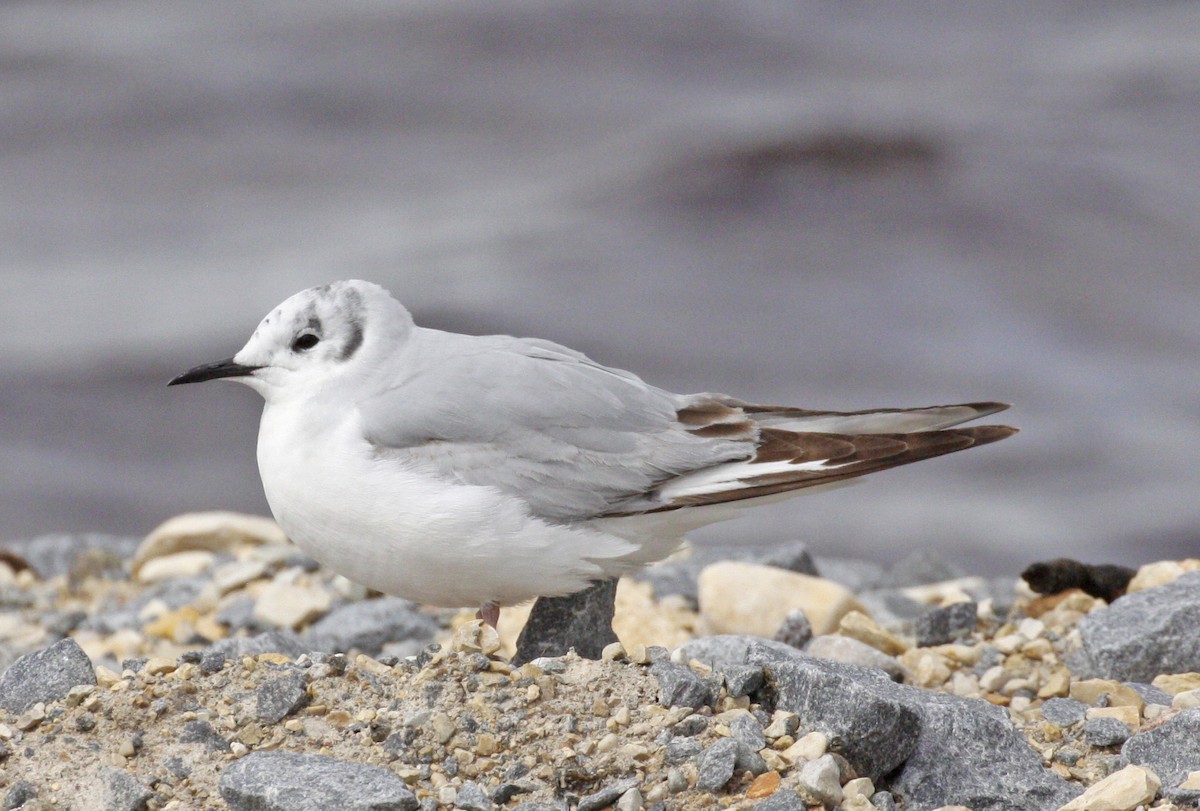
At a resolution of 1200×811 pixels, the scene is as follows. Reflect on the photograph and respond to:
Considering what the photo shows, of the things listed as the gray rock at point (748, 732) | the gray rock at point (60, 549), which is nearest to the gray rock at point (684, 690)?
the gray rock at point (748, 732)

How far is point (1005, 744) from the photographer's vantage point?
3.97 meters

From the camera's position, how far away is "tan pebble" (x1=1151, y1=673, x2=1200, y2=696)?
15.8ft

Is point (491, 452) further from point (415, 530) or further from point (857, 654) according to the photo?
point (857, 654)

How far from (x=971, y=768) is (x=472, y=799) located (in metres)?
1.30

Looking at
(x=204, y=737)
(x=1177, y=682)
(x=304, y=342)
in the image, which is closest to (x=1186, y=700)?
(x=1177, y=682)

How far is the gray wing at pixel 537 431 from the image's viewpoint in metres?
4.69

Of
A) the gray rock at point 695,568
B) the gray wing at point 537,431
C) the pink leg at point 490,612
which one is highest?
the gray wing at point 537,431

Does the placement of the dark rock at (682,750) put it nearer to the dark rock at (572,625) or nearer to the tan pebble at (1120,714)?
the dark rock at (572,625)

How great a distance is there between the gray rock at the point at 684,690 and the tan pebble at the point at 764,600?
211cm

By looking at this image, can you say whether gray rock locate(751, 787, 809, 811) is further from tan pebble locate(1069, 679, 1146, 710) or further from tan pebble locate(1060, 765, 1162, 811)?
tan pebble locate(1069, 679, 1146, 710)

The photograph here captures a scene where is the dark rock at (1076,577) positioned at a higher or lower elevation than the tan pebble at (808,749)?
lower

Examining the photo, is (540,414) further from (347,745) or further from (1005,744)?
(1005,744)

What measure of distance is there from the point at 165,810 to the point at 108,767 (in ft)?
0.81

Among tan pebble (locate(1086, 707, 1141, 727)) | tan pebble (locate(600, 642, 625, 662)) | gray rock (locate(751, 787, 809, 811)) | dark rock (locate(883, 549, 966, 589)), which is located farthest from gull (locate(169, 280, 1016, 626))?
dark rock (locate(883, 549, 966, 589))
